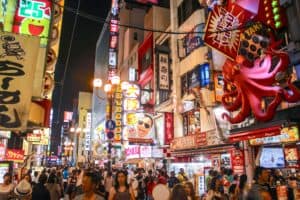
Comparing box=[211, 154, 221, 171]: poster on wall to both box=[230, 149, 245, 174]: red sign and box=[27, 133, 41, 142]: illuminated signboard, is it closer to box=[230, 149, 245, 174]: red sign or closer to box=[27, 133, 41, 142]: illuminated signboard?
box=[230, 149, 245, 174]: red sign

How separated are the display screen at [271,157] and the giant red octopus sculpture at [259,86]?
8.58 feet

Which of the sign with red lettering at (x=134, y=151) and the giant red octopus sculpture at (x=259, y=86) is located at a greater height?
the giant red octopus sculpture at (x=259, y=86)

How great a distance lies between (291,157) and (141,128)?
45.3 feet

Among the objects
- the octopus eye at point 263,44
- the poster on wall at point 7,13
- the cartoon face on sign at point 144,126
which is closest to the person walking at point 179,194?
the poster on wall at point 7,13

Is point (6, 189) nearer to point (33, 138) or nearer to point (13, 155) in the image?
point (13, 155)

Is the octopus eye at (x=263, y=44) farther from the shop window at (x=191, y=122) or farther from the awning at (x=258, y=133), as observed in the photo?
the shop window at (x=191, y=122)

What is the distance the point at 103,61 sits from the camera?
77.1 m

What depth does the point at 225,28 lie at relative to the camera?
1391 centimetres

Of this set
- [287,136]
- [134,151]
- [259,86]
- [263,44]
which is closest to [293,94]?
[259,86]

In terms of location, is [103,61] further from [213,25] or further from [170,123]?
[213,25]

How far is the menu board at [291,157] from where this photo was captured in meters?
12.4

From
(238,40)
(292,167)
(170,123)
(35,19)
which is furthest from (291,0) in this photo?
(170,123)

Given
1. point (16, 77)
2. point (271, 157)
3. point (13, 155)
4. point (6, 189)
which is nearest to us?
point (16, 77)

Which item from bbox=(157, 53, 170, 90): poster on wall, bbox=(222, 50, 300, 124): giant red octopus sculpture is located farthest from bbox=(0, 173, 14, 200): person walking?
bbox=(157, 53, 170, 90): poster on wall
